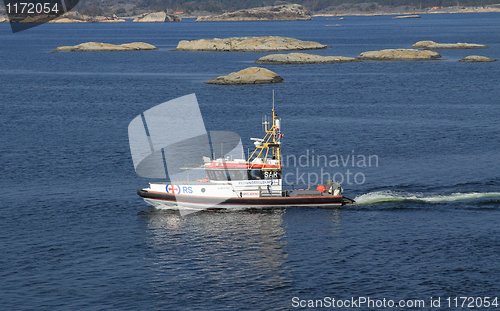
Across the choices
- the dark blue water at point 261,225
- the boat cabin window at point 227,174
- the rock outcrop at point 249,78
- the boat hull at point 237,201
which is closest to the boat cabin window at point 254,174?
the boat cabin window at point 227,174

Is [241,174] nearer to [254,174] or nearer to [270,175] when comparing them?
[254,174]

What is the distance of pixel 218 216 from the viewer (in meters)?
56.1

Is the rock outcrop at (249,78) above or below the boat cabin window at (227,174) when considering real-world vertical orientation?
above

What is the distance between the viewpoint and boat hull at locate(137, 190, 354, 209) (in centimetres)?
5744

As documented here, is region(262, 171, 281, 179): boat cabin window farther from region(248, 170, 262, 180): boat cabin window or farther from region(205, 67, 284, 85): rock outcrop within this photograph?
region(205, 67, 284, 85): rock outcrop

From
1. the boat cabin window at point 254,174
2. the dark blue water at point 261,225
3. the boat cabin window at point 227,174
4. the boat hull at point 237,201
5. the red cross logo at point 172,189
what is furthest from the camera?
the boat cabin window at point 254,174

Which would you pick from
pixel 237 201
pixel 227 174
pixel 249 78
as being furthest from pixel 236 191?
pixel 249 78

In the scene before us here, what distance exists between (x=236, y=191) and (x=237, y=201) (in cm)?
109

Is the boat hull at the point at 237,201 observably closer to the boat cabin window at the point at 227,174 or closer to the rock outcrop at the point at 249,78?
the boat cabin window at the point at 227,174

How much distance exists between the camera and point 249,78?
152375mm

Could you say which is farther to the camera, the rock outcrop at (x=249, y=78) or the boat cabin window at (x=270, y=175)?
the rock outcrop at (x=249, y=78)

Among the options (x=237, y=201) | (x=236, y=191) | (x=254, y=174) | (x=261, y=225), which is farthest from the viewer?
(x=254, y=174)

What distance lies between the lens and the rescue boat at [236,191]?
5753 cm

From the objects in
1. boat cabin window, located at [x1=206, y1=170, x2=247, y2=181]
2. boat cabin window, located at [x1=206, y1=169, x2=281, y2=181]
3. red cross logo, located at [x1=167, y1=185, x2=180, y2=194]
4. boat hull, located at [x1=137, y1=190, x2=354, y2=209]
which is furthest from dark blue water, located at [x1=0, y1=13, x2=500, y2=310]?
boat cabin window, located at [x1=206, y1=170, x2=247, y2=181]
